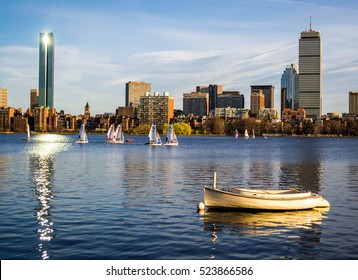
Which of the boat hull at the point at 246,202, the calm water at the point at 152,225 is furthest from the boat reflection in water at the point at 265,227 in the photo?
the boat hull at the point at 246,202

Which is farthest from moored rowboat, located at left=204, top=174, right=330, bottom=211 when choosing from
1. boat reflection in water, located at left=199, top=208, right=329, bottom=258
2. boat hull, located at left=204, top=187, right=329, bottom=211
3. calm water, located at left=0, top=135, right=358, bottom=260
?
calm water, located at left=0, top=135, right=358, bottom=260

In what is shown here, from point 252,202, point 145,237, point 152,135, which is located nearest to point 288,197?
point 252,202

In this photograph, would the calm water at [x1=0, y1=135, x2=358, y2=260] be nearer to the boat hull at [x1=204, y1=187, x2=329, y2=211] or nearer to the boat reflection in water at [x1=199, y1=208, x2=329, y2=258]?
the boat reflection in water at [x1=199, y1=208, x2=329, y2=258]

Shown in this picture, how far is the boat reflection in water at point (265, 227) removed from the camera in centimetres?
2933

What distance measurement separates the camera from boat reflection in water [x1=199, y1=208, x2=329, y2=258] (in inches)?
1155

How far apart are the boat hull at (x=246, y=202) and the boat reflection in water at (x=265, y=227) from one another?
0.47 m

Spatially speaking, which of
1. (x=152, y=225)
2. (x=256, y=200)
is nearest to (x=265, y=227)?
(x=256, y=200)

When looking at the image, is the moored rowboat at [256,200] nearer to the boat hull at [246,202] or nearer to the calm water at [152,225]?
the boat hull at [246,202]

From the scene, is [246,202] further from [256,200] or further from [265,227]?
[265,227]

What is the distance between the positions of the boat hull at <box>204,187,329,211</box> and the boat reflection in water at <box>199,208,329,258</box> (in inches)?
18.6

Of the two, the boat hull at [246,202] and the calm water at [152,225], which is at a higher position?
the boat hull at [246,202]

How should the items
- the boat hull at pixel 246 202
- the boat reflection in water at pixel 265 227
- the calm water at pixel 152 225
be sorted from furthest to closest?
1. the boat hull at pixel 246 202
2. the boat reflection in water at pixel 265 227
3. the calm water at pixel 152 225
